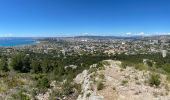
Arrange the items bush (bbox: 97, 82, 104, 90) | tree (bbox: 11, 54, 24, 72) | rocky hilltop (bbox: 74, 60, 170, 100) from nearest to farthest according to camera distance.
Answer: rocky hilltop (bbox: 74, 60, 170, 100)
bush (bbox: 97, 82, 104, 90)
tree (bbox: 11, 54, 24, 72)

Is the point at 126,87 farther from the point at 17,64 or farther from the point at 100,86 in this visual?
the point at 17,64

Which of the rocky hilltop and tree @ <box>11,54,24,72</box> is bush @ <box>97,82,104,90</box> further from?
tree @ <box>11,54,24,72</box>

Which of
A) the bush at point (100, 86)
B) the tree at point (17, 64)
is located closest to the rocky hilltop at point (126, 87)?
the bush at point (100, 86)

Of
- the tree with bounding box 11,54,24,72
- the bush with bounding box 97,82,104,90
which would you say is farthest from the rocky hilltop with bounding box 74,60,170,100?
the tree with bounding box 11,54,24,72

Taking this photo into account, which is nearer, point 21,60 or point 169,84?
point 169,84

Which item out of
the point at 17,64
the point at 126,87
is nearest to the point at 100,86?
the point at 126,87

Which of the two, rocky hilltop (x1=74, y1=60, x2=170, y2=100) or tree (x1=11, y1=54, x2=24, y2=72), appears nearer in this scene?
rocky hilltop (x1=74, y1=60, x2=170, y2=100)

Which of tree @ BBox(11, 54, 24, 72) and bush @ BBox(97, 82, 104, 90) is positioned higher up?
bush @ BBox(97, 82, 104, 90)

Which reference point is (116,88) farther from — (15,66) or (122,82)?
(15,66)

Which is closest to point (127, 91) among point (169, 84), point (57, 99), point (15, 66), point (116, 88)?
point (116, 88)

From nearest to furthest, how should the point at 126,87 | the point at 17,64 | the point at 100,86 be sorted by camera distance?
the point at 126,87
the point at 100,86
the point at 17,64

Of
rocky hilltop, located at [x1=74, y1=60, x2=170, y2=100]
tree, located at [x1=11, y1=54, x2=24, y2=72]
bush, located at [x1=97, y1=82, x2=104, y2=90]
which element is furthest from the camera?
tree, located at [x1=11, y1=54, x2=24, y2=72]
